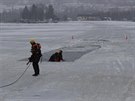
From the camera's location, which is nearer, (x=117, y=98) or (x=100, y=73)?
(x=117, y=98)

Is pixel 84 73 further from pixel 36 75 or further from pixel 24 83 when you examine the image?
pixel 24 83

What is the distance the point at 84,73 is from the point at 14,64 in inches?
204

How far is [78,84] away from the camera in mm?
15500

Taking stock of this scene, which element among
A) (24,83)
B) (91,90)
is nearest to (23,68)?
(24,83)

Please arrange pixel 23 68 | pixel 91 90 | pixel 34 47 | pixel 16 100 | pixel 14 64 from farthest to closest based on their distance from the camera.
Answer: pixel 14 64, pixel 23 68, pixel 34 47, pixel 91 90, pixel 16 100

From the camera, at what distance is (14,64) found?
22.6 metres

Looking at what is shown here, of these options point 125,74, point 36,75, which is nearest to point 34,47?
point 36,75

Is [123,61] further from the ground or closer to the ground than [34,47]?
closer to the ground

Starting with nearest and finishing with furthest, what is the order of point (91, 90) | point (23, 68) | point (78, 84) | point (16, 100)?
point (16, 100)
point (91, 90)
point (78, 84)
point (23, 68)

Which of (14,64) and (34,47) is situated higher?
(34,47)

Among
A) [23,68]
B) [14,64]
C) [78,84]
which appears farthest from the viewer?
[14,64]

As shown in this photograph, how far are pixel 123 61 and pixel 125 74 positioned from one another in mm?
5340

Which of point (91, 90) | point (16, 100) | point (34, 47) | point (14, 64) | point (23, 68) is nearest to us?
point (16, 100)

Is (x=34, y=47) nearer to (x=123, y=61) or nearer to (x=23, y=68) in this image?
(x=23, y=68)
